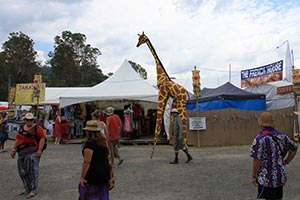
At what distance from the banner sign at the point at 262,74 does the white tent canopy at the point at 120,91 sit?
9224mm

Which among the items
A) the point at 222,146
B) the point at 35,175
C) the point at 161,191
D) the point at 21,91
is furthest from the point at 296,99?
the point at 21,91

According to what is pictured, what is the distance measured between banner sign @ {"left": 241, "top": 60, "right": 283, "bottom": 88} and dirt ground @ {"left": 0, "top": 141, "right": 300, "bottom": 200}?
1262 cm

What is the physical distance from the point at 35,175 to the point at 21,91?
2398 centimetres

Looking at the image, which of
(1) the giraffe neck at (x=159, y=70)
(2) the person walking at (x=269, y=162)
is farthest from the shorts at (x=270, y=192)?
(1) the giraffe neck at (x=159, y=70)

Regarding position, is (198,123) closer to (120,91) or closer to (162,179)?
(120,91)

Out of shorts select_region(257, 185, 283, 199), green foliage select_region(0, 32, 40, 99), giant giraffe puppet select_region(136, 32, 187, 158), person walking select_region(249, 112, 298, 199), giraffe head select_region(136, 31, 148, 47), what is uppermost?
green foliage select_region(0, 32, 40, 99)

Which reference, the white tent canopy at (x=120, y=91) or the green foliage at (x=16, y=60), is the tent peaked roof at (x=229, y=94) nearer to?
the white tent canopy at (x=120, y=91)

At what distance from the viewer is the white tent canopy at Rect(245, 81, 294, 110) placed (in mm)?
20531

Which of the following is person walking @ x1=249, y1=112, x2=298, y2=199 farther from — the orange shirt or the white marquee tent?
the white marquee tent

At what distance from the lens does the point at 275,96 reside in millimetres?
21750

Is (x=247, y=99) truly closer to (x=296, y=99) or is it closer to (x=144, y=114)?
(x=296, y=99)

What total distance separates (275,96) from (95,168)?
64.4 ft

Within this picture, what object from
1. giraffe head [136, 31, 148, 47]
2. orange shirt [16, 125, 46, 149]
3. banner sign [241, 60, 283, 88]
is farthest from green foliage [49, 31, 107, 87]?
orange shirt [16, 125, 46, 149]

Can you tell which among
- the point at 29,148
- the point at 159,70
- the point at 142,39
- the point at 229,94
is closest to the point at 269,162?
the point at 29,148
